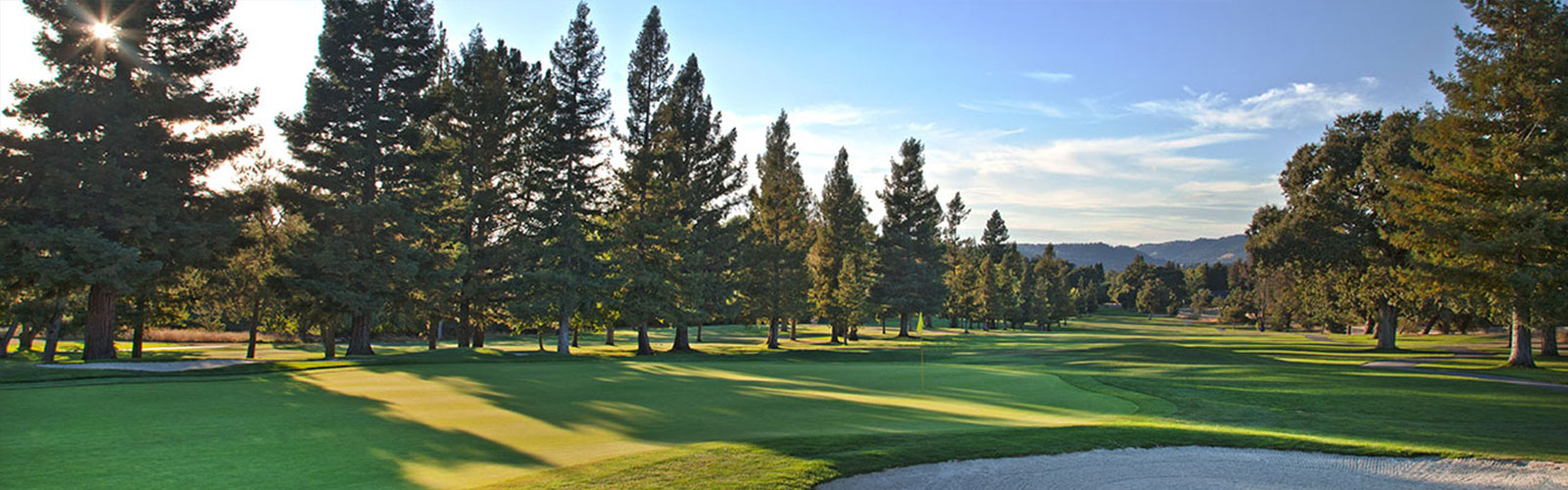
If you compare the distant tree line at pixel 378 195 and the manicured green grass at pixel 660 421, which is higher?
the distant tree line at pixel 378 195

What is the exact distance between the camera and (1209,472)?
876 centimetres

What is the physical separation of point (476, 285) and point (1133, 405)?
28.4 metres

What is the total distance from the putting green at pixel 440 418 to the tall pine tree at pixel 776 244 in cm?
2180

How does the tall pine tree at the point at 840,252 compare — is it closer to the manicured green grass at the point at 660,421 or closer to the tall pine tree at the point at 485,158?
the tall pine tree at the point at 485,158

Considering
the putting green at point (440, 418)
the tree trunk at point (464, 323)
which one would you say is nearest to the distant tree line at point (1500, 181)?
the putting green at point (440, 418)

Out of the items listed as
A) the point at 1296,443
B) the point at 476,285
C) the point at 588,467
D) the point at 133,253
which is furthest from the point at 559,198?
the point at 1296,443

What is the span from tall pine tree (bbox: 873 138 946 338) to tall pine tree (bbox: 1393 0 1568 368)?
3405cm

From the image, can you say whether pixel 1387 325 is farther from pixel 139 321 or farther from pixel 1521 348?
pixel 139 321

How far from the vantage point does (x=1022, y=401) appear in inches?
637

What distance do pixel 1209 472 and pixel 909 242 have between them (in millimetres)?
50329

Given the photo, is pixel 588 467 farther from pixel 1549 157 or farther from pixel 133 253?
pixel 1549 157

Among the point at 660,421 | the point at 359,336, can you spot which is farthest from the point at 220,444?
the point at 359,336

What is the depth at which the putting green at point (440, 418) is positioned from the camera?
803 cm

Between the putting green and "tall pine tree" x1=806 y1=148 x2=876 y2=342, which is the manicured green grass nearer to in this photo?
the putting green
